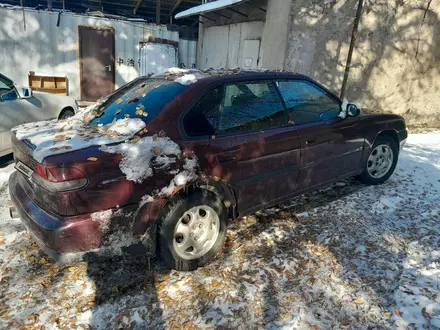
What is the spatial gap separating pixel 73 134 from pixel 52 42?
36.9 ft

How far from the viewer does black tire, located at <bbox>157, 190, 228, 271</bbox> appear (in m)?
Result: 2.67

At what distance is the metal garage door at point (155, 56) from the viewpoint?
12.7m

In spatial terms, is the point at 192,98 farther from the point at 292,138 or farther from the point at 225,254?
the point at 225,254

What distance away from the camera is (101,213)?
2.38 m

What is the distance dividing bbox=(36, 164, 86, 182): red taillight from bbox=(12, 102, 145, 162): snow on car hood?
125 millimetres

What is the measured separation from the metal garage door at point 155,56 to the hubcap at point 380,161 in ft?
32.4

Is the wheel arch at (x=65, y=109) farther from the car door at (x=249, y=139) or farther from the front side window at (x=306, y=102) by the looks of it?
the front side window at (x=306, y=102)

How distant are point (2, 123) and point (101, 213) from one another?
3871mm

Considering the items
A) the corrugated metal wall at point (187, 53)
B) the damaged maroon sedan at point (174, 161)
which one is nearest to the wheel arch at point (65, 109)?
the damaged maroon sedan at point (174, 161)

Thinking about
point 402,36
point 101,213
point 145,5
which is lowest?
point 101,213

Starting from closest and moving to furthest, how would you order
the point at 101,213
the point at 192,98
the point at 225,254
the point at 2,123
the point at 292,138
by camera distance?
the point at 101,213, the point at 192,98, the point at 225,254, the point at 292,138, the point at 2,123

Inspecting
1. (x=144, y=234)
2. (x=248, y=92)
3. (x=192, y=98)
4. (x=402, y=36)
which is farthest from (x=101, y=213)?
(x=402, y=36)

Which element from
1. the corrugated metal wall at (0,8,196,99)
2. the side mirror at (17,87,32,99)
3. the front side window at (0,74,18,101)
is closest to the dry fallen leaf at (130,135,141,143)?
the front side window at (0,74,18,101)

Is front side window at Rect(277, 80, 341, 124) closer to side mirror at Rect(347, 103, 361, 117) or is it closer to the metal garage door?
side mirror at Rect(347, 103, 361, 117)
